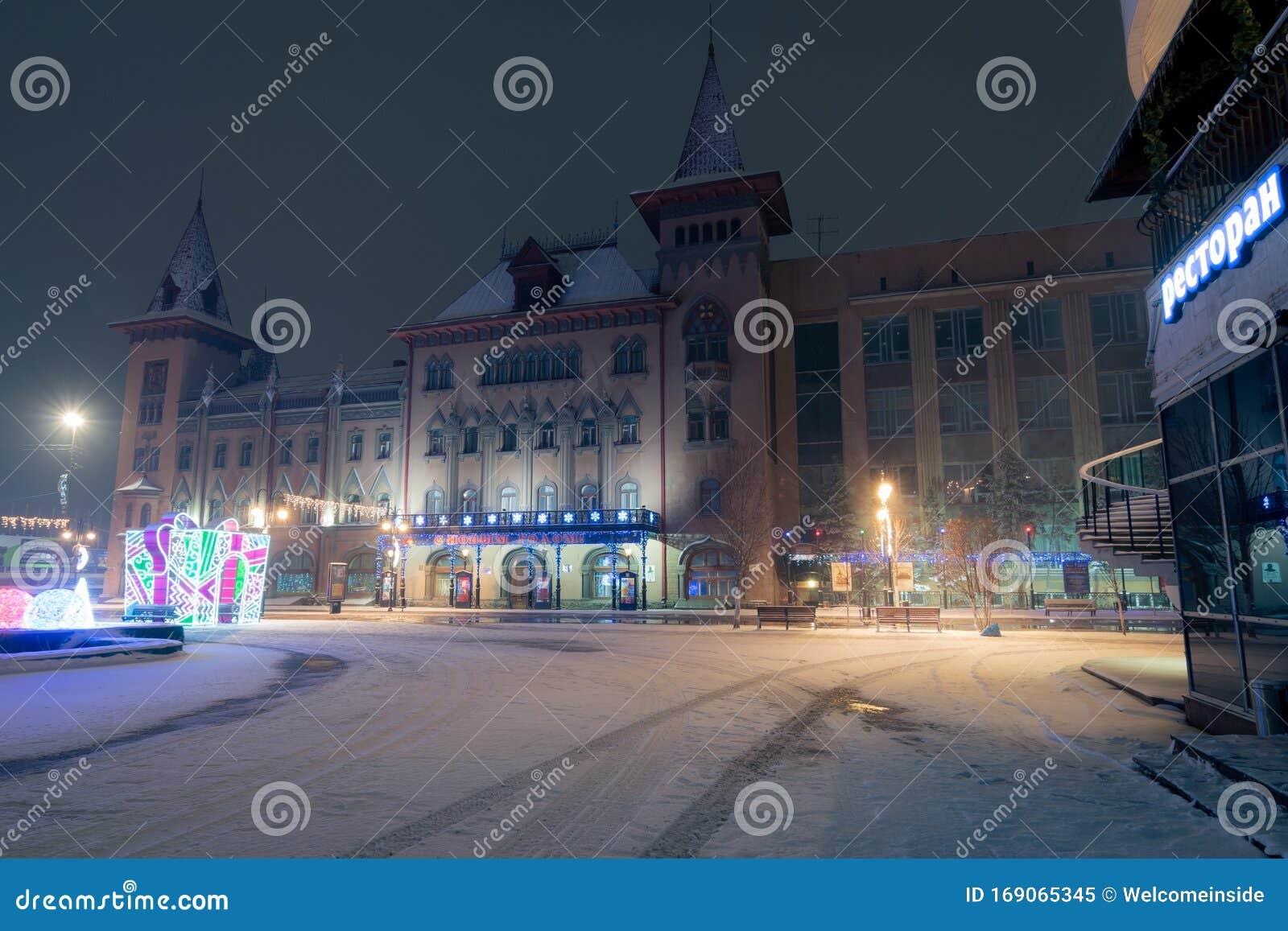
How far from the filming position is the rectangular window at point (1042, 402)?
40625 mm

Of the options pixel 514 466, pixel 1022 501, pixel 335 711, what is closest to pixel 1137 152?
pixel 335 711

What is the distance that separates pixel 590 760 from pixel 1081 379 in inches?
1615

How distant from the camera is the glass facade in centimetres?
803

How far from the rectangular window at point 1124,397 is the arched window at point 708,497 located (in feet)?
66.6

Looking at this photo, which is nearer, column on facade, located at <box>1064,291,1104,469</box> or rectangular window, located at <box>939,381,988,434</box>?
column on facade, located at <box>1064,291,1104,469</box>

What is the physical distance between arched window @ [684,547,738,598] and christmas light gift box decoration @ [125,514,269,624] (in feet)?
68.6

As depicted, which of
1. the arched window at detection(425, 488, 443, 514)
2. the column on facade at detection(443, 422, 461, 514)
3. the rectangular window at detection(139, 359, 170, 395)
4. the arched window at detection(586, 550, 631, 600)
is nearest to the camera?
the arched window at detection(586, 550, 631, 600)

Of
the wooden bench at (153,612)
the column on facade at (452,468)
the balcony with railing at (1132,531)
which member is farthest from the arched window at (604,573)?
the balcony with railing at (1132,531)

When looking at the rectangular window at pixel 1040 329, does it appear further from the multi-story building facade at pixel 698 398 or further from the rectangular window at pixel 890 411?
the rectangular window at pixel 890 411

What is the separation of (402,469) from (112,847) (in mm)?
44145

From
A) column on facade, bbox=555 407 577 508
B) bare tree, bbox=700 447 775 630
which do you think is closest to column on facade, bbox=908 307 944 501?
bare tree, bbox=700 447 775 630

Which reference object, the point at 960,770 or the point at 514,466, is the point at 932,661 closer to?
the point at 960,770

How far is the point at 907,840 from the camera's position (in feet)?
17.9

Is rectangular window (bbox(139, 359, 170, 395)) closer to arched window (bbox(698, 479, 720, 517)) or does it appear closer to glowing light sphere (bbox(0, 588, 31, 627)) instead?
arched window (bbox(698, 479, 720, 517))
